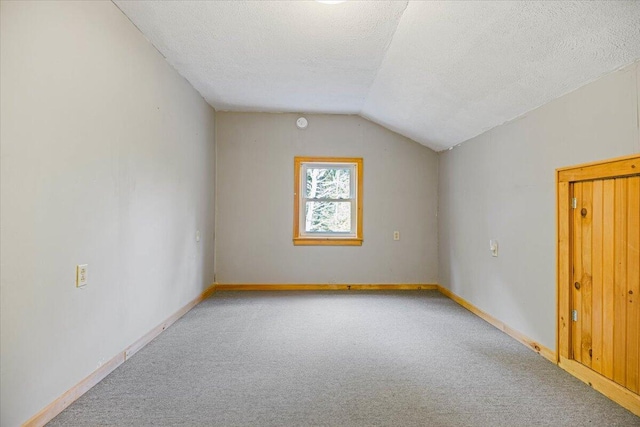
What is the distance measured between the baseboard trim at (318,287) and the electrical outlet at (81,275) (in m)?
2.98

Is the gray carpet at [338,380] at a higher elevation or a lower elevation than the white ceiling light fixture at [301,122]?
lower

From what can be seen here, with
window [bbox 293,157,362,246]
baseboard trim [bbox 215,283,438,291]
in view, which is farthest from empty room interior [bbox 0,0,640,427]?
window [bbox 293,157,362,246]

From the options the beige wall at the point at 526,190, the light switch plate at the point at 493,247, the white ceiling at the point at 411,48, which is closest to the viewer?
the white ceiling at the point at 411,48

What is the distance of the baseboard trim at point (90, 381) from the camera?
6.02 feet

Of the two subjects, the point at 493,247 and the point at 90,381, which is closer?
the point at 90,381

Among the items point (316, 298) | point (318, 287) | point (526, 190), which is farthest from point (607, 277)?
point (318, 287)

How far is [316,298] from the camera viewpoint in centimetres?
464

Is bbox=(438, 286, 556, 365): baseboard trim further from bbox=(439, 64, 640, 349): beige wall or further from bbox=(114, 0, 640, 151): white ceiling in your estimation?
bbox=(114, 0, 640, 151): white ceiling

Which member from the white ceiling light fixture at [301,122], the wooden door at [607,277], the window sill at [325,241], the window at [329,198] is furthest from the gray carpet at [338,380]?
the white ceiling light fixture at [301,122]

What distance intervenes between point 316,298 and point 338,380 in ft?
7.55

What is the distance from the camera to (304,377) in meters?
2.39

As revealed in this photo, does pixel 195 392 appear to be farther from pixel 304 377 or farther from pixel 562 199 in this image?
pixel 562 199

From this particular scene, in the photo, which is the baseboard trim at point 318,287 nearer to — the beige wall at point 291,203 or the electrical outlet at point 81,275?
the beige wall at point 291,203

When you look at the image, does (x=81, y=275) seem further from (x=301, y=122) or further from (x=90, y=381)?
(x=301, y=122)
